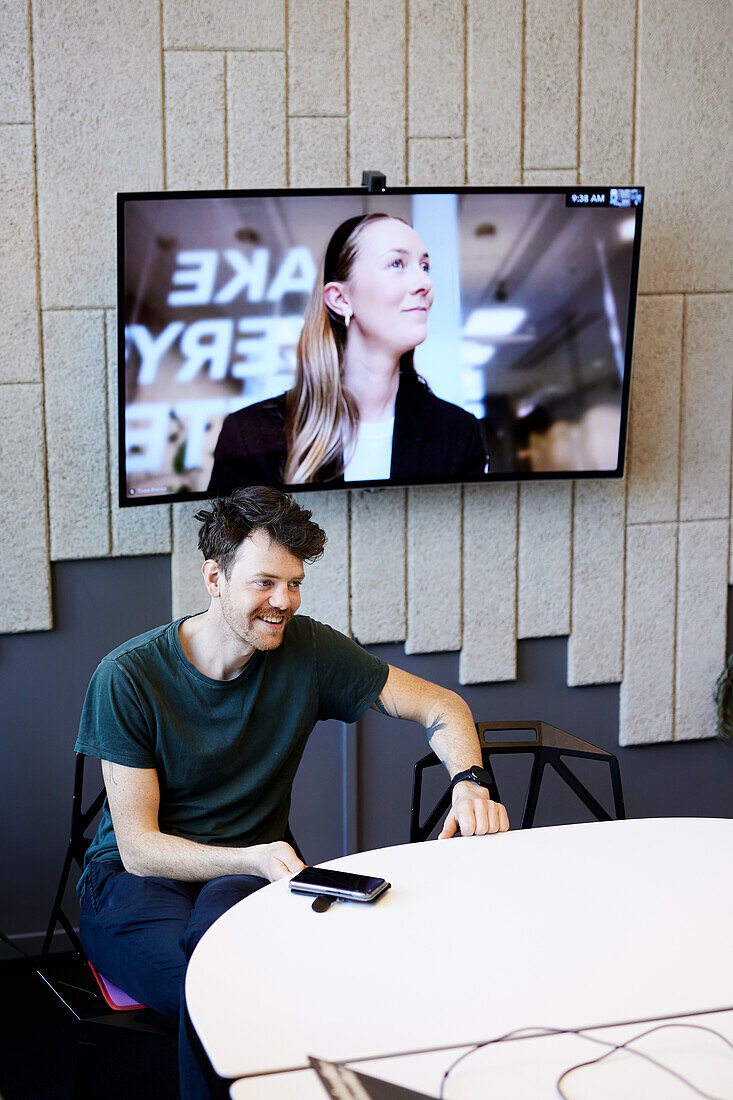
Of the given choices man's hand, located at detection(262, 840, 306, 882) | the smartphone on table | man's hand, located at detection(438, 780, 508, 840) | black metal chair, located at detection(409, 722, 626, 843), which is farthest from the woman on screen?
the smartphone on table

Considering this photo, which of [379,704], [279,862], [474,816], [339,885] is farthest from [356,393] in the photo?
[339,885]

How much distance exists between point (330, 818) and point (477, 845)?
1494 millimetres

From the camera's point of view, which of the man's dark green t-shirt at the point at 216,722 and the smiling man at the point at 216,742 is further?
the man's dark green t-shirt at the point at 216,722

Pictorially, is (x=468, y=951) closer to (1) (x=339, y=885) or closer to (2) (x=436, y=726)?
(1) (x=339, y=885)

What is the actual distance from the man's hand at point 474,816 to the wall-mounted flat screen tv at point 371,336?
123 centimetres

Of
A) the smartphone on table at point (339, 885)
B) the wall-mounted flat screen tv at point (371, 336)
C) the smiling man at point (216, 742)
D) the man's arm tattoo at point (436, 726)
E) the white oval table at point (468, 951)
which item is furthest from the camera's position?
the wall-mounted flat screen tv at point (371, 336)

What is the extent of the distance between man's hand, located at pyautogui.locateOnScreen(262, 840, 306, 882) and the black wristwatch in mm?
453

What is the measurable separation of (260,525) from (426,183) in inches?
57.6

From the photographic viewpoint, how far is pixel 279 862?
1.92 metres

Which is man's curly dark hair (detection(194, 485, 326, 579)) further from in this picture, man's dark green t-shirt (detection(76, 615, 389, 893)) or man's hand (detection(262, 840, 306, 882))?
man's hand (detection(262, 840, 306, 882))

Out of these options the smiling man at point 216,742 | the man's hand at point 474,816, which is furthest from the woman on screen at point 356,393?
the man's hand at point 474,816

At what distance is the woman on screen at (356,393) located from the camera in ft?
9.96

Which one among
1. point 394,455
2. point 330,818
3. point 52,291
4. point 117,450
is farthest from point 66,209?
point 330,818

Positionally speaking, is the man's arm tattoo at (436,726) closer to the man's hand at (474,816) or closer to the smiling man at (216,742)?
the smiling man at (216,742)
